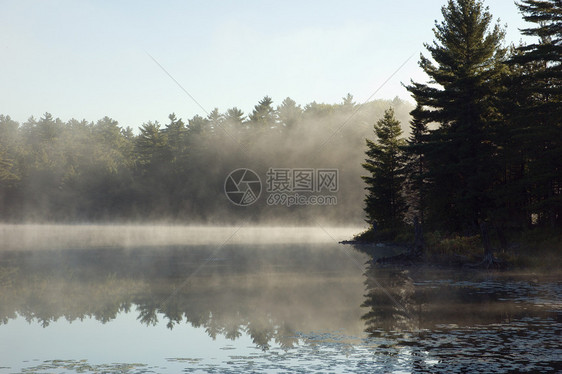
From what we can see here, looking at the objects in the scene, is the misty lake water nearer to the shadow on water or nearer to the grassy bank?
the shadow on water

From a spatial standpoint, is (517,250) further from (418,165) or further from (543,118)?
(418,165)

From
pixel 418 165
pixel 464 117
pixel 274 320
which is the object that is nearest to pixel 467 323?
pixel 274 320

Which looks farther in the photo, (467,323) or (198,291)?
(198,291)

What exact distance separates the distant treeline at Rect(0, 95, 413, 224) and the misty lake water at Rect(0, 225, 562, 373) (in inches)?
2791

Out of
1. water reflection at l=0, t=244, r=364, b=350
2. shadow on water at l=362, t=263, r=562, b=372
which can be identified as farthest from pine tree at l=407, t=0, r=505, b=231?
shadow on water at l=362, t=263, r=562, b=372

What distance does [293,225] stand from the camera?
9550 cm

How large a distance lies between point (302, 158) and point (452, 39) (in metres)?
69.3

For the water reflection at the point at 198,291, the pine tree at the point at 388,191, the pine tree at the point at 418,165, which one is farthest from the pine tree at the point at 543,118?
the pine tree at the point at 388,191

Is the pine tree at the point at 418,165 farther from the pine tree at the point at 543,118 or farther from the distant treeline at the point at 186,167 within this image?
the distant treeline at the point at 186,167

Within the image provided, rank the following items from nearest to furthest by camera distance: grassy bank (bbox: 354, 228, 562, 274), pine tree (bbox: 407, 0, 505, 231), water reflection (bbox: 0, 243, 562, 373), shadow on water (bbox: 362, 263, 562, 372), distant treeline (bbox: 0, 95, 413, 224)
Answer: shadow on water (bbox: 362, 263, 562, 372)
water reflection (bbox: 0, 243, 562, 373)
grassy bank (bbox: 354, 228, 562, 274)
pine tree (bbox: 407, 0, 505, 231)
distant treeline (bbox: 0, 95, 413, 224)

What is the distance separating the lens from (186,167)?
12312cm

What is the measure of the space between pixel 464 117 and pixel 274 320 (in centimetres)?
3150

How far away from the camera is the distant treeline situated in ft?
364

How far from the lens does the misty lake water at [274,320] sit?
39.1 ft
